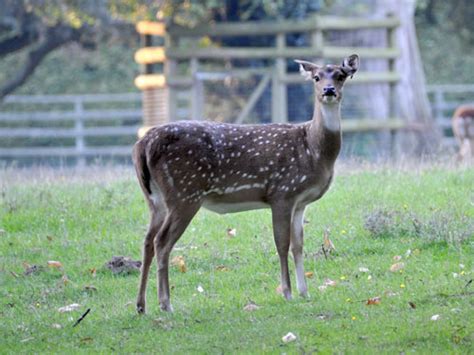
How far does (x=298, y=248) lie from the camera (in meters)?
9.15

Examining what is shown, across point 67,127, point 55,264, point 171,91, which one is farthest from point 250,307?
point 67,127

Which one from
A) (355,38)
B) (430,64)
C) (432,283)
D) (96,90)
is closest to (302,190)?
(432,283)

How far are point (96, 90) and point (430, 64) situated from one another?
33.9 feet

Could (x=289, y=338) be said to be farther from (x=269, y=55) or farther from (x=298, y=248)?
(x=269, y=55)

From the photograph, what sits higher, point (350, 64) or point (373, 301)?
point (350, 64)

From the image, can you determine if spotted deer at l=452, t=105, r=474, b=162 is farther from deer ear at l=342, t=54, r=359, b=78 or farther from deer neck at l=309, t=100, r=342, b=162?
deer neck at l=309, t=100, r=342, b=162

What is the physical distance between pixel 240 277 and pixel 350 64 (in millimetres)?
2048

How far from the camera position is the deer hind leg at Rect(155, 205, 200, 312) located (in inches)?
342

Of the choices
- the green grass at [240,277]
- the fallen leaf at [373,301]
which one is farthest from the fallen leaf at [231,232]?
the fallen leaf at [373,301]

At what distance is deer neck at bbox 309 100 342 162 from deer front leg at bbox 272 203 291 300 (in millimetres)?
556

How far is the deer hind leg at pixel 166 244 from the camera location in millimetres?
8695

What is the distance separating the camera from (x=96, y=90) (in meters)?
33.4

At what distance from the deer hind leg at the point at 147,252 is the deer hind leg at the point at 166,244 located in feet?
0.29

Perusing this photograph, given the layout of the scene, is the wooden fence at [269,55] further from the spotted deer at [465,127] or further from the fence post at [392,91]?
the spotted deer at [465,127]
